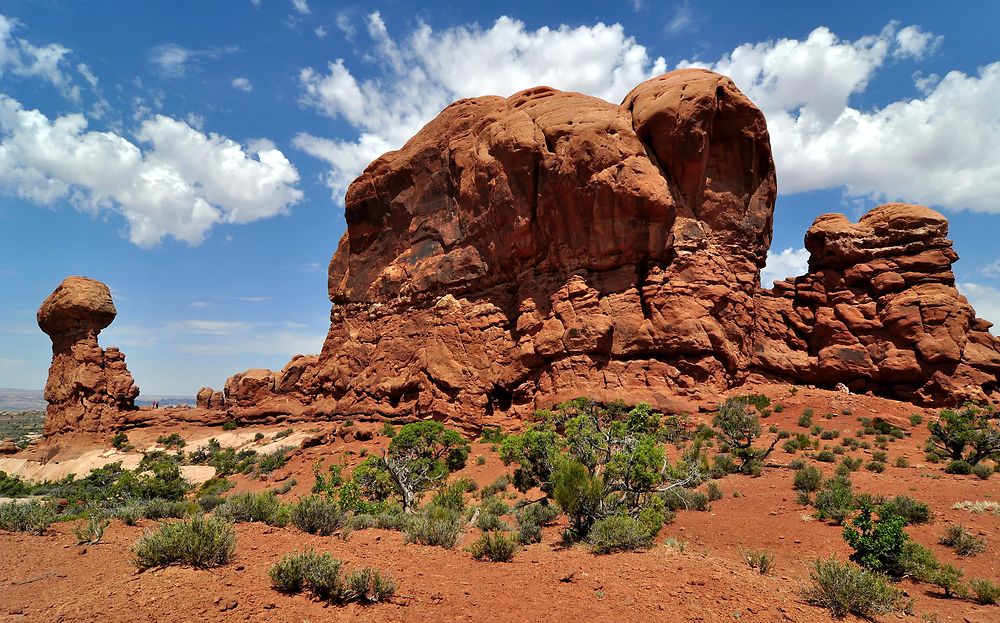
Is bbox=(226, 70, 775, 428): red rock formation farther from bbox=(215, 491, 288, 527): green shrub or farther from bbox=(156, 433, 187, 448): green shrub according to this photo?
bbox=(215, 491, 288, 527): green shrub

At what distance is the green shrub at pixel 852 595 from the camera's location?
5.93 metres

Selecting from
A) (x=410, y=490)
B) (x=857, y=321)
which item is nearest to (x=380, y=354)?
(x=410, y=490)

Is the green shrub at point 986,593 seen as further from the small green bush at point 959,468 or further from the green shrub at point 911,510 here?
the small green bush at point 959,468

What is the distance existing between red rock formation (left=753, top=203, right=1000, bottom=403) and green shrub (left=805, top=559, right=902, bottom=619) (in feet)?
69.9

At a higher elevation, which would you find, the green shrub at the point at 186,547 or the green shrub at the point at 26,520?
the green shrub at the point at 186,547

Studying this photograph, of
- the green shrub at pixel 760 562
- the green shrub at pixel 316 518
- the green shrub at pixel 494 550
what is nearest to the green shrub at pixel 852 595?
the green shrub at pixel 760 562

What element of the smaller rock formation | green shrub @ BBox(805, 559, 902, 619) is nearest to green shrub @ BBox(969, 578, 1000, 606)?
green shrub @ BBox(805, 559, 902, 619)

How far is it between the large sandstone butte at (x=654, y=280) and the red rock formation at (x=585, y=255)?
0.09 metres

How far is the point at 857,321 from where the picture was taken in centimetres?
2522

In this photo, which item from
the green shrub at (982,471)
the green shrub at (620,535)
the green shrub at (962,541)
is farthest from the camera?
the green shrub at (982,471)

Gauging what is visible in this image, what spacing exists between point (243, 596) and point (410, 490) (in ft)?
36.2

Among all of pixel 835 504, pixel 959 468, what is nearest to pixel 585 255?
pixel 959 468

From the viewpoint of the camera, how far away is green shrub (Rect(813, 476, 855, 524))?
11.0 meters

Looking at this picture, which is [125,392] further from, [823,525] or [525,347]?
[823,525]
